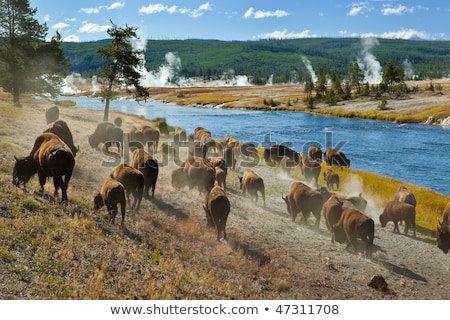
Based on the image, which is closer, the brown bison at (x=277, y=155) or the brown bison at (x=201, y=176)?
the brown bison at (x=201, y=176)

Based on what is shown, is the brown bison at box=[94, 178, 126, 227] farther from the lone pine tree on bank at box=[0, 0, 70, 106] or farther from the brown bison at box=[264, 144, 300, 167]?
the lone pine tree on bank at box=[0, 0, 70, 106]

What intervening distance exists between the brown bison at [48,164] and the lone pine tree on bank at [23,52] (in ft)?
95.9

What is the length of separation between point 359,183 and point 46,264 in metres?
21.2

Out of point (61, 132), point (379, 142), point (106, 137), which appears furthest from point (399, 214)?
point (379, 142)

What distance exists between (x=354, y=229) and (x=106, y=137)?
55.5 ft

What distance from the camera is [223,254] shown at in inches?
442

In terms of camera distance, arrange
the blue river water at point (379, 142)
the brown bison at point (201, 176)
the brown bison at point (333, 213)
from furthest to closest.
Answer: the blue river water at point (379, 142)
the brown bison at point (201, 176)
the brown bison at point (333, 213)

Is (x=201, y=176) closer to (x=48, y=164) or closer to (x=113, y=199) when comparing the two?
(x=113, y=199)

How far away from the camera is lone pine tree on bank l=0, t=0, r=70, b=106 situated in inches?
1464

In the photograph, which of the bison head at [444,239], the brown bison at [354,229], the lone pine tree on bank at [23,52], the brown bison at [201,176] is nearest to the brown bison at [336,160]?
the brown bison at [201,176]

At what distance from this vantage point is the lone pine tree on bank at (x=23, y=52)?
37188mm


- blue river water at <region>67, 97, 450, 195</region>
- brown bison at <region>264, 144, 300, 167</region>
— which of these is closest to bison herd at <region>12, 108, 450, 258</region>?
brown bison at <region>264, 144, 300, 167</region>

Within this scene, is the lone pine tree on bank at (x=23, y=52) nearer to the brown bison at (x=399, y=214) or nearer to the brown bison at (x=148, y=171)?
the brown bison at (x=148, y=171)
